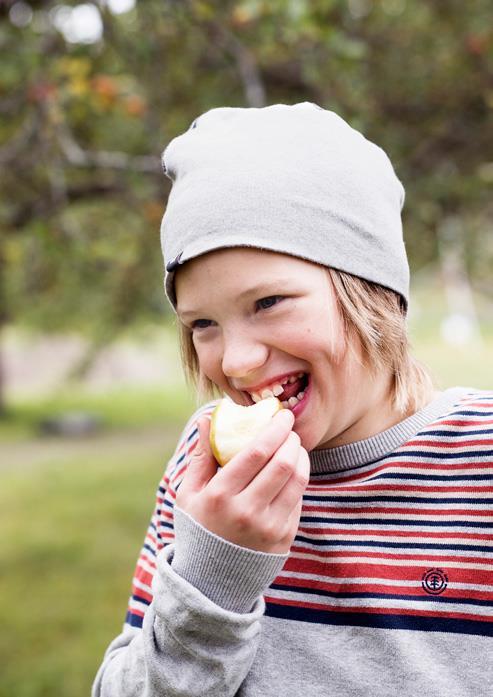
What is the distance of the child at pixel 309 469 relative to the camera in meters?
1.31

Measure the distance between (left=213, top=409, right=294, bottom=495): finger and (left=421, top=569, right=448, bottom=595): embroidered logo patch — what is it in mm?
354

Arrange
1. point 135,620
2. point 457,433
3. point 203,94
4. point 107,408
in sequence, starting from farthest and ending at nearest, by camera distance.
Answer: point 107,408 → point 203,94 → point 135,620 → point 457,433

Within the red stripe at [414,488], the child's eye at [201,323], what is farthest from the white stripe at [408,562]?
the child's eye at [201,323]

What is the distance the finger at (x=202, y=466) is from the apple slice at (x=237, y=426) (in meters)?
0.01

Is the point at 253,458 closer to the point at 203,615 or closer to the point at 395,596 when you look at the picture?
the point at 203,615

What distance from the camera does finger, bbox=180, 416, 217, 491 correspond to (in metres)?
1.42

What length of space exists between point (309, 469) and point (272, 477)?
12cm

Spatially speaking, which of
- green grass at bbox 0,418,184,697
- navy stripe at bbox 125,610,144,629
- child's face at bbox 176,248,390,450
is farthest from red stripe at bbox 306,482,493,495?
green grass at bbox 0,418,184,697

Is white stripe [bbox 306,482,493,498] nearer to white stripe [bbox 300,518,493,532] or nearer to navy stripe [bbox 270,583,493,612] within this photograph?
white stripe [bbox 300,518,493,532]

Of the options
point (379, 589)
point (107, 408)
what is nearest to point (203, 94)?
point (379, 589)

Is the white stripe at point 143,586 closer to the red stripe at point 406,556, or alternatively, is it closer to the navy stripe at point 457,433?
the red stripe at point 406,556

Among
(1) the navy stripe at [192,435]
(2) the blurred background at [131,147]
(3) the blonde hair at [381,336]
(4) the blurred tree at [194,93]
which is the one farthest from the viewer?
(2) the blurred background at [131,147]

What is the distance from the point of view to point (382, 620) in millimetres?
1409

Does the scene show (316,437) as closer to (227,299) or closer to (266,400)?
(266,400)
